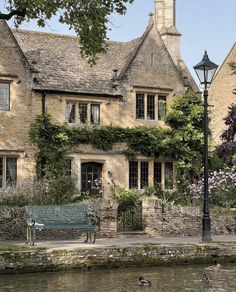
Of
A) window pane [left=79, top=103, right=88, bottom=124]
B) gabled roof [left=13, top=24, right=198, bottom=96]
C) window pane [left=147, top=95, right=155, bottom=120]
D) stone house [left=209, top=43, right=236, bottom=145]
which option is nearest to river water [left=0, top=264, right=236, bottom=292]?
window pane [left=79, top=103, right=88, bottom=124]

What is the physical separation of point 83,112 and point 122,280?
1767 cm

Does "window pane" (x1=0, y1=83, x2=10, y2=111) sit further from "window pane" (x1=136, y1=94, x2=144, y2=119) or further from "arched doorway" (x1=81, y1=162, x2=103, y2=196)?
"window pane" (x1=136, y1=94, x2=144, y2=119)

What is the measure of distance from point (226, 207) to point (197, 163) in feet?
18.9

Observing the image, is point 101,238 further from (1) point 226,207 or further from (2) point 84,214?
(1) point 226,207

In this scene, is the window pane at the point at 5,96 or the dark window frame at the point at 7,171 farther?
the window pane at the point at 5,96

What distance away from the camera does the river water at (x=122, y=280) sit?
1434cm

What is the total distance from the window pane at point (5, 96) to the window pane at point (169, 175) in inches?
356

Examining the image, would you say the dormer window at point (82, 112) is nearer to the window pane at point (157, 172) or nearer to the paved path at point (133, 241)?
the window pane at point (157, 172)

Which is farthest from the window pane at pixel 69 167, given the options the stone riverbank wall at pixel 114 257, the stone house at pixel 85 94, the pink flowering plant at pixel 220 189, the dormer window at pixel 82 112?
the stone riverbank wall at pixel 114 257

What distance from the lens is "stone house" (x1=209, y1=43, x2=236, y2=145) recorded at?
45.2m

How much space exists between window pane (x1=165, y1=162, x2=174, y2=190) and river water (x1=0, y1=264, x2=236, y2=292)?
15700mm

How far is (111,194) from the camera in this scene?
31812mm

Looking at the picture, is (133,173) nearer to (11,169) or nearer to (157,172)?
(157,172)

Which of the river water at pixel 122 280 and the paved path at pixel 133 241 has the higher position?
the paved path at pixel 133 241
